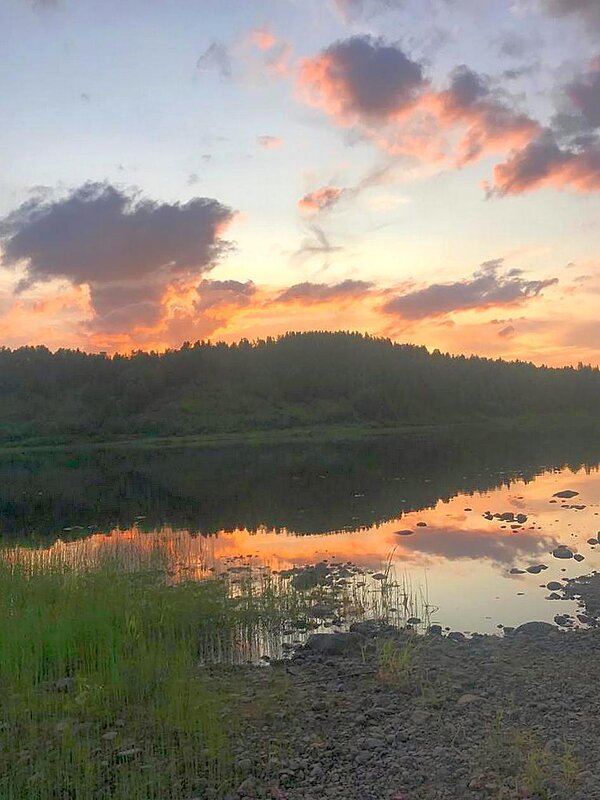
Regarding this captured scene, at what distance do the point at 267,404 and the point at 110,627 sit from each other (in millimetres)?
142658

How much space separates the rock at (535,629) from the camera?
44.2 ft

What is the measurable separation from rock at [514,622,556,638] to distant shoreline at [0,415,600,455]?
324 feet

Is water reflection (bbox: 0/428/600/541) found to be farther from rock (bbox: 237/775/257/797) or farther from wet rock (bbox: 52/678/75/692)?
rock (bbox: 237/775/257/797)

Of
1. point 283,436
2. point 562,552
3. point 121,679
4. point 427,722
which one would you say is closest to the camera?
point 427,722

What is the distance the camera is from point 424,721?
9.10 m

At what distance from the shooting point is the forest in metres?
138

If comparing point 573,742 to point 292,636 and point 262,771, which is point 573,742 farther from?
point 292,636

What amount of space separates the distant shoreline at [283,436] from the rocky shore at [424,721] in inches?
3961

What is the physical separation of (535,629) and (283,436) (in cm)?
11885

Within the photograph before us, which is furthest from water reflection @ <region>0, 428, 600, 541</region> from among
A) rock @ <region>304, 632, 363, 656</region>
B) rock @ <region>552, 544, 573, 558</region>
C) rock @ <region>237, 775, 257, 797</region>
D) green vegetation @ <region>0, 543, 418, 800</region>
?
rock @ <region>237, 775, 257, 797</region>

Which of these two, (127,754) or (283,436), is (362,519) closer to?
(127,754)

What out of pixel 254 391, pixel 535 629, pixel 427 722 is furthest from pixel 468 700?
pixel 254 391

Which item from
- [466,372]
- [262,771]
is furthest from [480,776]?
[466,372]

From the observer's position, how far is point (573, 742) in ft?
27.2
